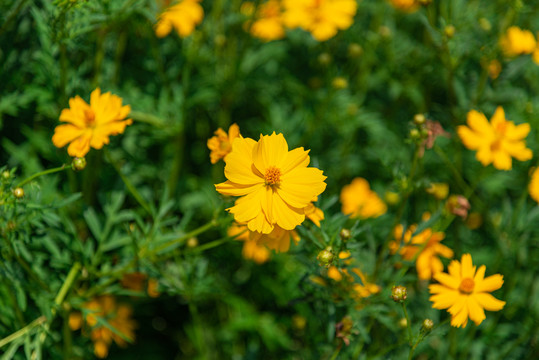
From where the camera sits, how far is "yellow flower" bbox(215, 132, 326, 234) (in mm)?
1526

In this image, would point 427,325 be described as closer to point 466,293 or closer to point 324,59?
point 466,293

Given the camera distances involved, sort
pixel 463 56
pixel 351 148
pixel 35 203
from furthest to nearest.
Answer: pixel 351 148 → pixel 463 56 → pixel 35 203

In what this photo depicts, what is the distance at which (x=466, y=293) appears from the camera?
1.78 meters

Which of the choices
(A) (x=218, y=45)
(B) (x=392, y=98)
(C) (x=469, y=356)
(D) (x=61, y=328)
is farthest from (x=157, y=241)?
(B) (x=392, y=98)

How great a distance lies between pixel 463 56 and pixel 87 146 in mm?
1815

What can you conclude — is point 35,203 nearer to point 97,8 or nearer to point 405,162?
point 97,8

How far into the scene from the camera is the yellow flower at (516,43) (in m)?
2.66

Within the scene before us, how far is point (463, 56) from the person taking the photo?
2584mm

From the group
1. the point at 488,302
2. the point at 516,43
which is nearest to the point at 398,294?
the point at 488,302

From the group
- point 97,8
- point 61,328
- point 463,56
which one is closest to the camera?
point 97,8

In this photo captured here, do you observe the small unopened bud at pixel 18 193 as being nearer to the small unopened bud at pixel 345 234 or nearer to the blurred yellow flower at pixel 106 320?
the blurred yellow flower at pixel 106 320

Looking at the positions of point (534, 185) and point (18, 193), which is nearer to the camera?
point (18, 193)

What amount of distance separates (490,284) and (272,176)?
813 millimetres

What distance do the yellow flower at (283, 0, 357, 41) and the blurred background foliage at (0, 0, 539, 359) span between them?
0.64 feet
